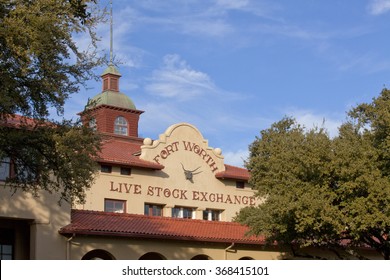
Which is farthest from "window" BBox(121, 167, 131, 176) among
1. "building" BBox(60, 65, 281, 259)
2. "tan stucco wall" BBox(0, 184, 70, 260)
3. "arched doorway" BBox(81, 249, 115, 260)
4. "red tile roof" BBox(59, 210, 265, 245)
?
"tan stucco wall" BBox(0, 184, 70, 260)

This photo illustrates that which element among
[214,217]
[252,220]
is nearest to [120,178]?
[214,217]

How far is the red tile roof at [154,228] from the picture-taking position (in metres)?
33.5

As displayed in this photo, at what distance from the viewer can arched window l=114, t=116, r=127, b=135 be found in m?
56.0

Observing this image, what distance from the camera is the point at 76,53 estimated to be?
865 inches

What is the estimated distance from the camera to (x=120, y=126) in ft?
185

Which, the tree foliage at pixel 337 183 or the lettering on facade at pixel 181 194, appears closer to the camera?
the tree foliage at pixel 337 183

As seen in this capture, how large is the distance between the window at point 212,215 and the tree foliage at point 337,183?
524 inches

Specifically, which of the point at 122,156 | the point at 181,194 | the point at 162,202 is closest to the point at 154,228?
the point at 162,202

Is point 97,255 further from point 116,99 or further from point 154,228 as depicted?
point 116,99

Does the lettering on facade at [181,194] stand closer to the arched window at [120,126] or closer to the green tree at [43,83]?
the arched window at [120,126]

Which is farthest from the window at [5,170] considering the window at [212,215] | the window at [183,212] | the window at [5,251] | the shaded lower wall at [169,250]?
the window at [212,215]

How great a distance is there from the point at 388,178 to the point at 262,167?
9897mm

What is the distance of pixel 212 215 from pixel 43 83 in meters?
28.2

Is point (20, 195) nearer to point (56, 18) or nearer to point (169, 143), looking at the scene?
point (56, 18)
